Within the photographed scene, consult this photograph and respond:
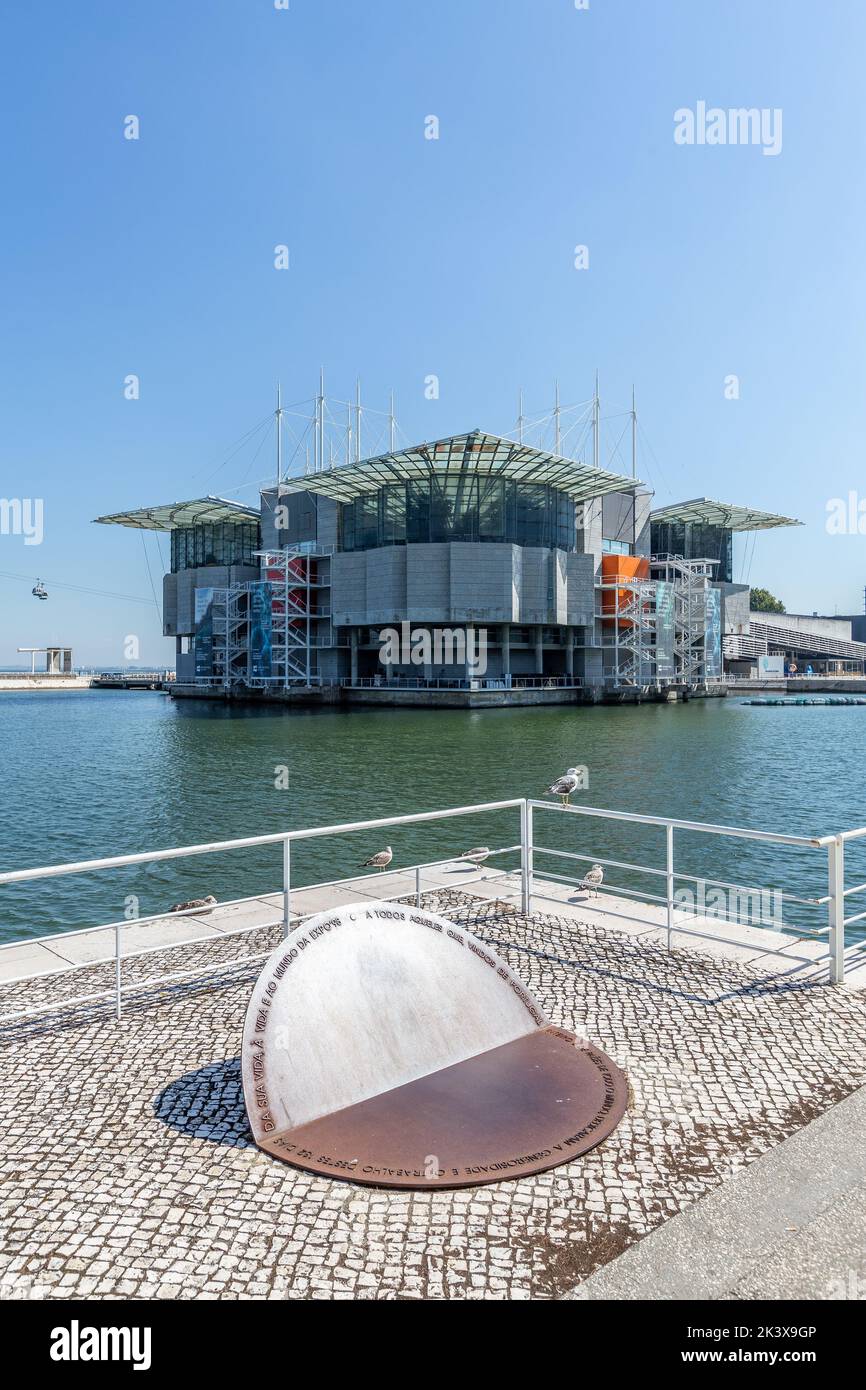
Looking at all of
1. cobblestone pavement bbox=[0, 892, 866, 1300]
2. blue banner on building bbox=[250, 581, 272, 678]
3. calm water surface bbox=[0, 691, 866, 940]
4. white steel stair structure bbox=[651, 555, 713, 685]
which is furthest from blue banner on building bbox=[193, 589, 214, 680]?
cobblestone pavement bbox=[0, 892, 866, 1300]

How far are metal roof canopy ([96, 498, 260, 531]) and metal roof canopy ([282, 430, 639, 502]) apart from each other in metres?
15.4

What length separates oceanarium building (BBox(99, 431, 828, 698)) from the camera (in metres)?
81.1

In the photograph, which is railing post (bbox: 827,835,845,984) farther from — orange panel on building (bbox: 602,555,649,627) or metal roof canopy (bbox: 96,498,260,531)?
metal roof canopy (bbox: 96,498,260,531)

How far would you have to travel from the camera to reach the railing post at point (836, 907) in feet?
25.1

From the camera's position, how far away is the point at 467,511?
83.5m

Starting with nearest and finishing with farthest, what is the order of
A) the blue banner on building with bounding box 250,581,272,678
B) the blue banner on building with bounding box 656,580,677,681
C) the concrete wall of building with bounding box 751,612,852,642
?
1. the blue banner on building with bounding box 656,580,677,681
2. the blue banner on building with bounding box 250,581,272,678
3. the concrete wall of building with bounding box 751,612,852,642

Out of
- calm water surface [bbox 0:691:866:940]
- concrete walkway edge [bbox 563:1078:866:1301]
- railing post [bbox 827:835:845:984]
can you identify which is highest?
railing post [bbox 827:835:845:984]

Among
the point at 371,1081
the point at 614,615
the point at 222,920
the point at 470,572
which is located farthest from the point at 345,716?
the point at 371,1081

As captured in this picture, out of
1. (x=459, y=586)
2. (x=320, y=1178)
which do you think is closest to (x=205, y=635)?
(x=459, y=586)

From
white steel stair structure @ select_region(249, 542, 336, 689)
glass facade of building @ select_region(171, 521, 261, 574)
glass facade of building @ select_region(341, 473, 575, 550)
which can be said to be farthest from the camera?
glass facade of building @ select_region(171, 521, 261, 574)

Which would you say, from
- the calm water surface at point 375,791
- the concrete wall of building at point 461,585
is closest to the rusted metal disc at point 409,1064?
the calm water surface at point 375,791

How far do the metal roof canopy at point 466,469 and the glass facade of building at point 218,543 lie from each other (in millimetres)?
19172

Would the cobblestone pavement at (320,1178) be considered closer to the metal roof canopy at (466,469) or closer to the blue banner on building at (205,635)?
the metal roof canopy at (466,469)
